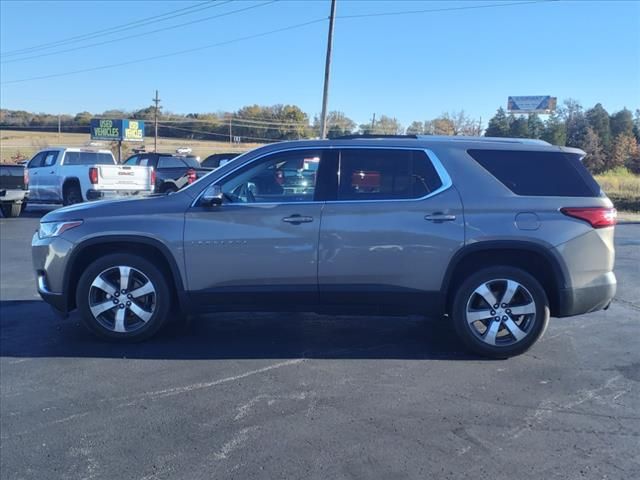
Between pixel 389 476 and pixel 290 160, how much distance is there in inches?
115

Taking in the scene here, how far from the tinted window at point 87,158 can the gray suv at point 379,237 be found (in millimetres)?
14238

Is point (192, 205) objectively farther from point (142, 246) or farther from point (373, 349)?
point (373, 349)

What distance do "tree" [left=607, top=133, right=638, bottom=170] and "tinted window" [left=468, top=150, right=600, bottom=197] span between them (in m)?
29.2

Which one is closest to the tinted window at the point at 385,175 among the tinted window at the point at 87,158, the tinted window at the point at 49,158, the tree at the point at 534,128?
the tree at the point at 534,128

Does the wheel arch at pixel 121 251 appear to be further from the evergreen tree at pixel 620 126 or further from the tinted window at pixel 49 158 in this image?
the evergreen tree at pixel 620 126

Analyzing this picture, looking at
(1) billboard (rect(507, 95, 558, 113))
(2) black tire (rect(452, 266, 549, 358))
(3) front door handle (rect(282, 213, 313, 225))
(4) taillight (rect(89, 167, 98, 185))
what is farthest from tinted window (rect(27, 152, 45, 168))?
(1) billboard (rect(507, 95, 558, 113))

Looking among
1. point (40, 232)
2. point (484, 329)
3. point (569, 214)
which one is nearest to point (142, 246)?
point (40, 232)

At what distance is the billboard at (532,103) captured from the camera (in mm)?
30516

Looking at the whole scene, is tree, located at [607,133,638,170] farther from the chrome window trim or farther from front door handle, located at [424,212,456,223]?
front door handle, located at [424,212,456,223]

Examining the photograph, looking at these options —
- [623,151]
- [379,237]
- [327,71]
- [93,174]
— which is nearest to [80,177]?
[93,174]

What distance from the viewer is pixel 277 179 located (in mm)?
5129

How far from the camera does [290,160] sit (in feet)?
16.9

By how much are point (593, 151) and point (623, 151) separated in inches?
310

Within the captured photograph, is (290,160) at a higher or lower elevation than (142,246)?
higher
